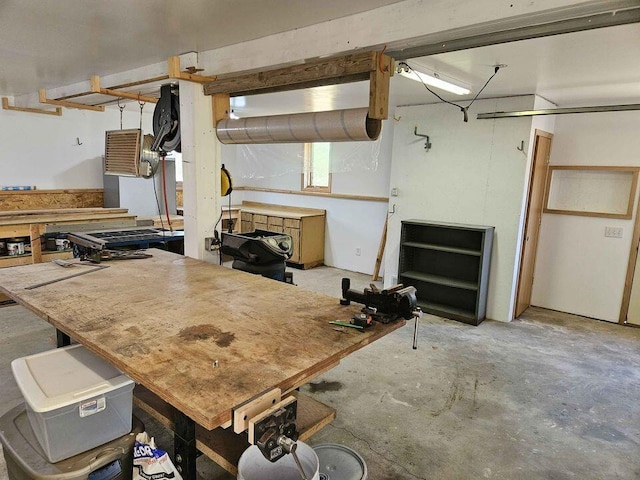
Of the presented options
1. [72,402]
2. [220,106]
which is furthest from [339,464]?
[220,106]

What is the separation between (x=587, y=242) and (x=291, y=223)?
383 cm

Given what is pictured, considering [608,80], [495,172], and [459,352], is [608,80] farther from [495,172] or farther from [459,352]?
[459,352]

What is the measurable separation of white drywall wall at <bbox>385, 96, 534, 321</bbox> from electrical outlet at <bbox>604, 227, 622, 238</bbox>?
44.9 inches

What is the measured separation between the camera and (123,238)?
3797mm

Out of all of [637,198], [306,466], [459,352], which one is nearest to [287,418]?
[306,466]

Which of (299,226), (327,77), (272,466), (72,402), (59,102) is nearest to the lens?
(72,402)

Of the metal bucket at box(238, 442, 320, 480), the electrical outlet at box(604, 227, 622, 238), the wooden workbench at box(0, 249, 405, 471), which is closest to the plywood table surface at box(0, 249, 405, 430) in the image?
the wooden workbench at box(0, 249, 405, 471)

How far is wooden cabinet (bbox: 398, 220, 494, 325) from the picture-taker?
429 centimetres

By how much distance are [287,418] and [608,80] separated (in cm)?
367

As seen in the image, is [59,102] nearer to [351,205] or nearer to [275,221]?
[275,221]

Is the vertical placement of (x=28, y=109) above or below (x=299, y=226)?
above

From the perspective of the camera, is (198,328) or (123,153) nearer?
(198,328)

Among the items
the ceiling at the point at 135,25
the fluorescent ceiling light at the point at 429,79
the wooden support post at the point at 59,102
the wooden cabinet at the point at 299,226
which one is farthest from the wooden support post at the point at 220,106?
the wooden cabinet at the point at 299,226

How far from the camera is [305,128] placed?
2361mm
